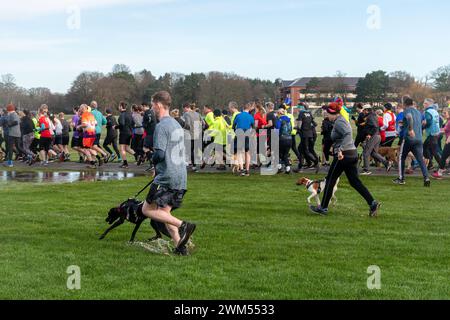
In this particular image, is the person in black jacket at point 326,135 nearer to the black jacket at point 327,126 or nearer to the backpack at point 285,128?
the black jacket at point 327,126

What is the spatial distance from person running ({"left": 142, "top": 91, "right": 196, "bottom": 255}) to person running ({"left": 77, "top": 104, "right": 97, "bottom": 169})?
12.5m

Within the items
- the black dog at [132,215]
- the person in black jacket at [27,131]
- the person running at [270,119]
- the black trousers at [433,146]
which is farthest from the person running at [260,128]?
the black dog at [132,215]

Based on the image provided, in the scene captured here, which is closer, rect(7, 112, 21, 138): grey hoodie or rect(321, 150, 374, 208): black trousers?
rect(321, 150, 374, 208): black trousers

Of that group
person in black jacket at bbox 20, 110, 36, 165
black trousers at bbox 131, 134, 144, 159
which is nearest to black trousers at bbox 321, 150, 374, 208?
black trousers at bbox 131, 134, 144, 159

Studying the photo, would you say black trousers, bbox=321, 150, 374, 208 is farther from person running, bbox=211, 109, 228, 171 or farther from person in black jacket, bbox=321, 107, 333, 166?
person running, bbox=211, 109, 228, 171

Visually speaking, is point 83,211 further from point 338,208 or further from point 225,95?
point 225,95

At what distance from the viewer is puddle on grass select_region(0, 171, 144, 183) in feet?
55.8

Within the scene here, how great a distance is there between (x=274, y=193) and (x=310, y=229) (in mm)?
4361

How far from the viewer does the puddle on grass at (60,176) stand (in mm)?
17016

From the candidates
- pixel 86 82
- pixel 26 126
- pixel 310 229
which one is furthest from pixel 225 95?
pixel 310 229

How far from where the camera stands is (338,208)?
11.7 meters

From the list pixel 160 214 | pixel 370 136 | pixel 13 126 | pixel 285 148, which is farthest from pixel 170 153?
pixel 13 126

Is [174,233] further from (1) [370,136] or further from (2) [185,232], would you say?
(1) [370,136]

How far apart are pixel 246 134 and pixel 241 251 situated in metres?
9.62
